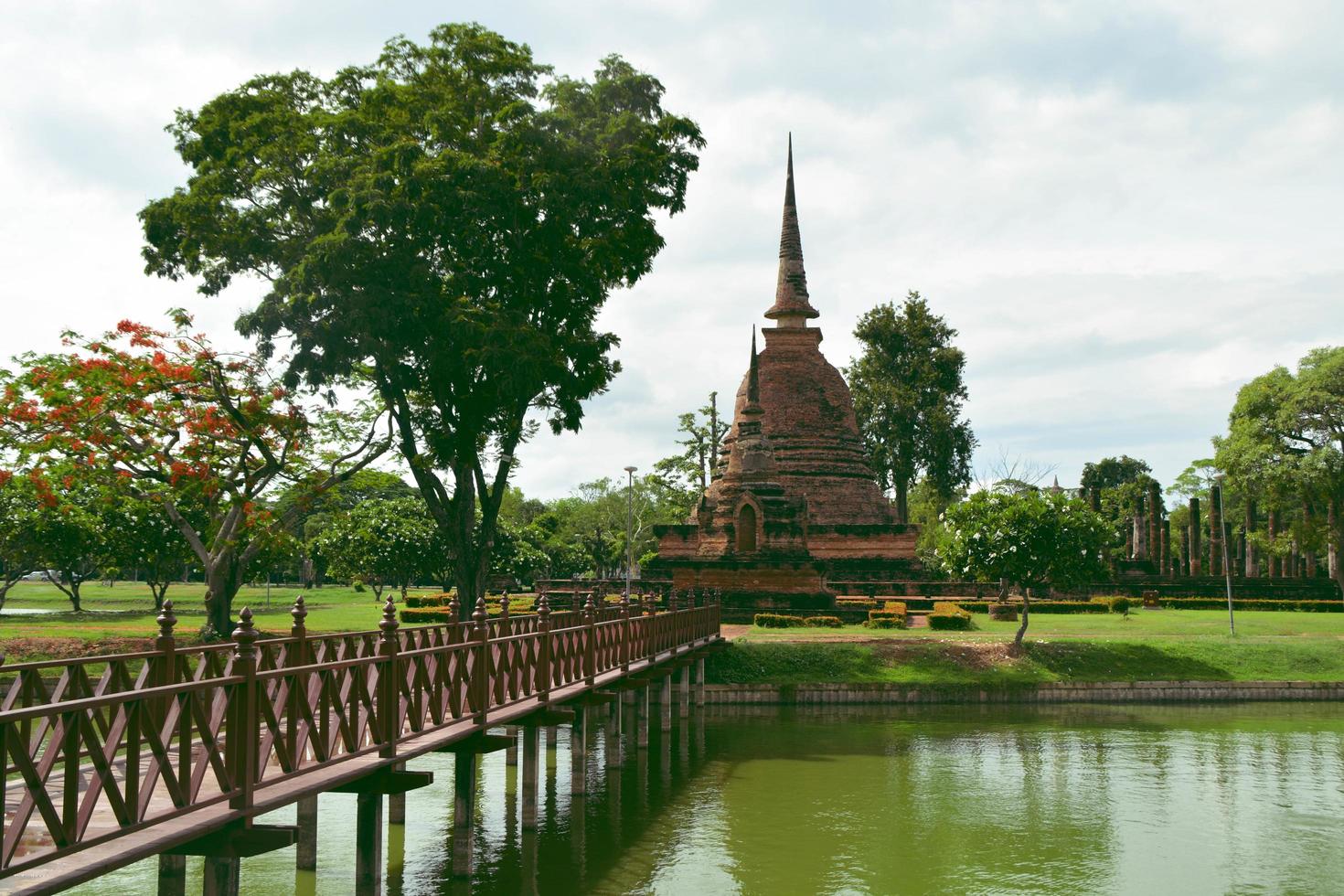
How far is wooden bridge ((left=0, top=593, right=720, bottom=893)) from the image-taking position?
7.73 metres

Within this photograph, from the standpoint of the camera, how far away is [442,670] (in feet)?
42.3

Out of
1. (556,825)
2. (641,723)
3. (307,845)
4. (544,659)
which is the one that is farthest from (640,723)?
(307,845)

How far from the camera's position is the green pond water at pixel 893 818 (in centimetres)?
1491

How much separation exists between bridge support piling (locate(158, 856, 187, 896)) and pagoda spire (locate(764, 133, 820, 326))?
4987 cm

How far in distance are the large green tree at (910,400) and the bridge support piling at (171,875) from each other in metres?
55.8

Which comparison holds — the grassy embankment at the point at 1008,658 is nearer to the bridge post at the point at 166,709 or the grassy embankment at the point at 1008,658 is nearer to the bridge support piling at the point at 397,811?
the bridge support piling at the point at 397,811

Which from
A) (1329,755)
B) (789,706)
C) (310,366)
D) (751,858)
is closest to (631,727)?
(789,706)

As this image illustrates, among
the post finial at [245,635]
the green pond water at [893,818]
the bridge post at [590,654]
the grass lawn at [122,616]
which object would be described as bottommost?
the green pond water at [893,818]

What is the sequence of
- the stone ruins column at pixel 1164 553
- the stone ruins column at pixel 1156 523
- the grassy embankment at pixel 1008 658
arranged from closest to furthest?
1. the grassy embankment at pixel 1008 658
2. the stone ruins column at pixel 1164 553
3. the stone ruins column at pixel 1156 523

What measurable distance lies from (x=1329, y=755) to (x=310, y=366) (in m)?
23.2

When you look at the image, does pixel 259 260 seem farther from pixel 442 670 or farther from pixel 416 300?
pixel 442 670

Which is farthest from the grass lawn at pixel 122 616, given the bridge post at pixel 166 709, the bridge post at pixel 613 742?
the bridge post at pixel 166 709

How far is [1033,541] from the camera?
35.2m

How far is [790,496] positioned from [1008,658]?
530 inches
